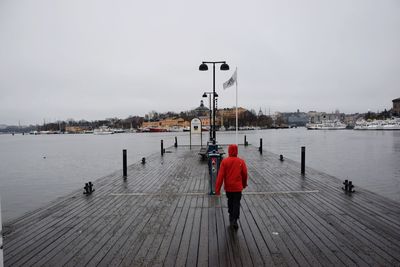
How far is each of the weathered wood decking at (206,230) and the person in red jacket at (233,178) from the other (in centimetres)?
48

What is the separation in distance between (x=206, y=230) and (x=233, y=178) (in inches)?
43.9

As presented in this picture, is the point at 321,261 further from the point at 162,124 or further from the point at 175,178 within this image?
the point at 162,124

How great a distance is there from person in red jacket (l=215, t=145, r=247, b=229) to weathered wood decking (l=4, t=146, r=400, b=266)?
483 mm

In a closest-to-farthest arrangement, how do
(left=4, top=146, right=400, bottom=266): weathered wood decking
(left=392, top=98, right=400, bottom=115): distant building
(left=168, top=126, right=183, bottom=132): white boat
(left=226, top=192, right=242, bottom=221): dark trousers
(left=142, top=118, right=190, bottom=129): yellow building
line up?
(left=4, top=146, right=400, bottom=266): weathered wood decking < (left=226, top=192, right=242, bottom=221): dark trousers < (left=392, top=98, right=400, bottom=115): distant building < (left=168, top=126, right=183, bottom=132): white boat < (left=142, top=118, right=190, bottom=129): yellow building

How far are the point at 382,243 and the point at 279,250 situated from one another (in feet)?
5.78

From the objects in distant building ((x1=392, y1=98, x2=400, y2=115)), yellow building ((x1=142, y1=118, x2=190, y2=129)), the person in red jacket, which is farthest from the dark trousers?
distant building ((x1=392, y1=98, x2=400, y2=115))

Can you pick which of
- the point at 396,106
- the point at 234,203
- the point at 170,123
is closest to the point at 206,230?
the point at 234,203

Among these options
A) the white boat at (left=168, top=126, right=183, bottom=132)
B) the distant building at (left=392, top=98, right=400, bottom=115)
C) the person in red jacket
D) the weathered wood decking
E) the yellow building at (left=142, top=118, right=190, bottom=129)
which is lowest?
the white boat at (left=168, top=126, right=183, bottom=132)

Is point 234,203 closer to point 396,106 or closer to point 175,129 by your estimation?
point 175,129

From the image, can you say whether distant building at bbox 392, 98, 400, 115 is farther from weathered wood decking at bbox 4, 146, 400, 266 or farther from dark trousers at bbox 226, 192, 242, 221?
dark trousers at bbox 226, 192, 242, 221

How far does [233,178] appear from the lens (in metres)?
4.89

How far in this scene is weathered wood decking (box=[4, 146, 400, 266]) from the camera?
3955 millimetres

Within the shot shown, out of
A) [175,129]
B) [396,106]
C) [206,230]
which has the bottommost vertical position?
[175,129]

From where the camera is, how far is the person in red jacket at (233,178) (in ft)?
16.0
